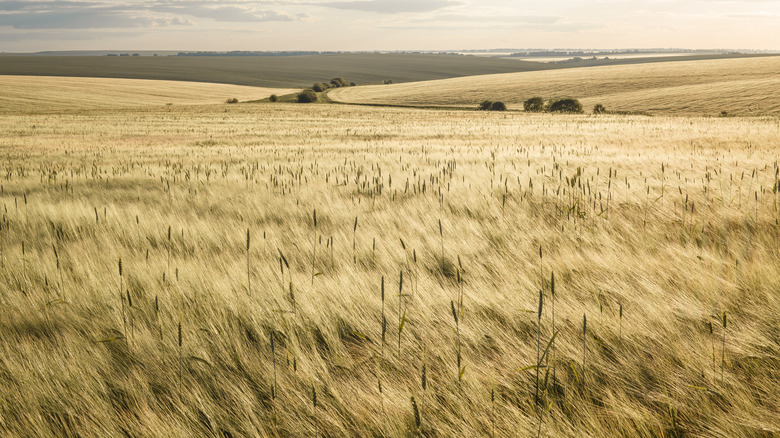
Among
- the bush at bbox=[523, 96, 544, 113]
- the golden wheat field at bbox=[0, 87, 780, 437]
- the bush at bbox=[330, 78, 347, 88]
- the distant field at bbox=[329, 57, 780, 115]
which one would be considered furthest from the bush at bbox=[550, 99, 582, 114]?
the bush at bbox=[330, 78, 347, 88]

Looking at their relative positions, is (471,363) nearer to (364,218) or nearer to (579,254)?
(579,254)

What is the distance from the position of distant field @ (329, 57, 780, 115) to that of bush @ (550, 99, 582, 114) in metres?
2.80

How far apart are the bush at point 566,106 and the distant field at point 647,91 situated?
9.18 feet

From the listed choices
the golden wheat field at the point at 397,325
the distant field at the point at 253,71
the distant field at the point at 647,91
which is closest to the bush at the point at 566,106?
the distant field at the point at 647,91

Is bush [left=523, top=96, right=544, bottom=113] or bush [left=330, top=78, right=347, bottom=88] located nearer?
bush [left=523, top=96, right=544, bottom=113]

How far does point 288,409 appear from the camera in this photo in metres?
1.60

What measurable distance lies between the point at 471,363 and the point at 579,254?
178 cm

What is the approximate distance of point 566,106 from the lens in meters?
46.7

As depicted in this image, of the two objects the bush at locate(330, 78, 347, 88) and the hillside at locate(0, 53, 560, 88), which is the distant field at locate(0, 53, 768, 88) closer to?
the hillside at locate(0, 53, 560, 88)

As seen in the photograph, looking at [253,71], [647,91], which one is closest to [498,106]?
[647,91]

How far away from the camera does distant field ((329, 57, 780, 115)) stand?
127 feet

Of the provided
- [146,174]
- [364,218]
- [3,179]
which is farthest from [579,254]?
[3,179]

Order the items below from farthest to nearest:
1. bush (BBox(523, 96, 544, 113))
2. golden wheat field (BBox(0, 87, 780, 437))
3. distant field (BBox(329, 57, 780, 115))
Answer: bush (BBox(523, 96, 544, 113)) < distant field (BBox(329, 57, 780, 115)) < golden wheat field (BBox(0, 87, 780, 437))

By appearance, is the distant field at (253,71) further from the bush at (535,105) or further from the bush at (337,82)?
the bush at (535,105)
